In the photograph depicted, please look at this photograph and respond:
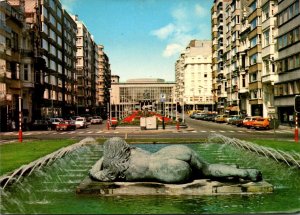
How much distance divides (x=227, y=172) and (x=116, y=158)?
2.91 m

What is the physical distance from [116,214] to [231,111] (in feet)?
292

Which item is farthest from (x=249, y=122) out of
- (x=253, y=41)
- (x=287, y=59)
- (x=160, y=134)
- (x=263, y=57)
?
(x=253, y=41)

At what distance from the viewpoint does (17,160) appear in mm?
17844

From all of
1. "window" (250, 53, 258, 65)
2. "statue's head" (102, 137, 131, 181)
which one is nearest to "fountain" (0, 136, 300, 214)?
"statue's head" (102, 137, 131, 181)

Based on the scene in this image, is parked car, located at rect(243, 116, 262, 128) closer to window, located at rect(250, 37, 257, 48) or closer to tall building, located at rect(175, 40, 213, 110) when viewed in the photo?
window, located at rect(250, 37, 257, 48)

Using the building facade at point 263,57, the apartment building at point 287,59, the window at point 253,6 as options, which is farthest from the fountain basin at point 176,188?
the window at point 253,6

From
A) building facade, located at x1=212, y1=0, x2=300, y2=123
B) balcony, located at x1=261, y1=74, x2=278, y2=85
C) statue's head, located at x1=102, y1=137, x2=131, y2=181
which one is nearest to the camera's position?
statue's head, located at x1=102, y1=137, x2=131, y2=181

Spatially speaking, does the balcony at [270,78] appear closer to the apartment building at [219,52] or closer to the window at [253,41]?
the window at [253,41]

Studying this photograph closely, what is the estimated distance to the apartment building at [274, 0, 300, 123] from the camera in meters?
54.4

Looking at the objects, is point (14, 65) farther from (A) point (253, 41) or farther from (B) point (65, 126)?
(A) point (253, 41)

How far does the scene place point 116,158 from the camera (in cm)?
1138

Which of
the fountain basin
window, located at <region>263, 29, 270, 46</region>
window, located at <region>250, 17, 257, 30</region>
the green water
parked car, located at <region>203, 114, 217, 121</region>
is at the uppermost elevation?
window, located at <region>250, 17, 257, 30</region>

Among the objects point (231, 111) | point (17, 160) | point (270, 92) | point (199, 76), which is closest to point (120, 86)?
point (199, 76)

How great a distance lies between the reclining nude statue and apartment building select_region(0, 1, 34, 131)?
Answer: 43431 mm
